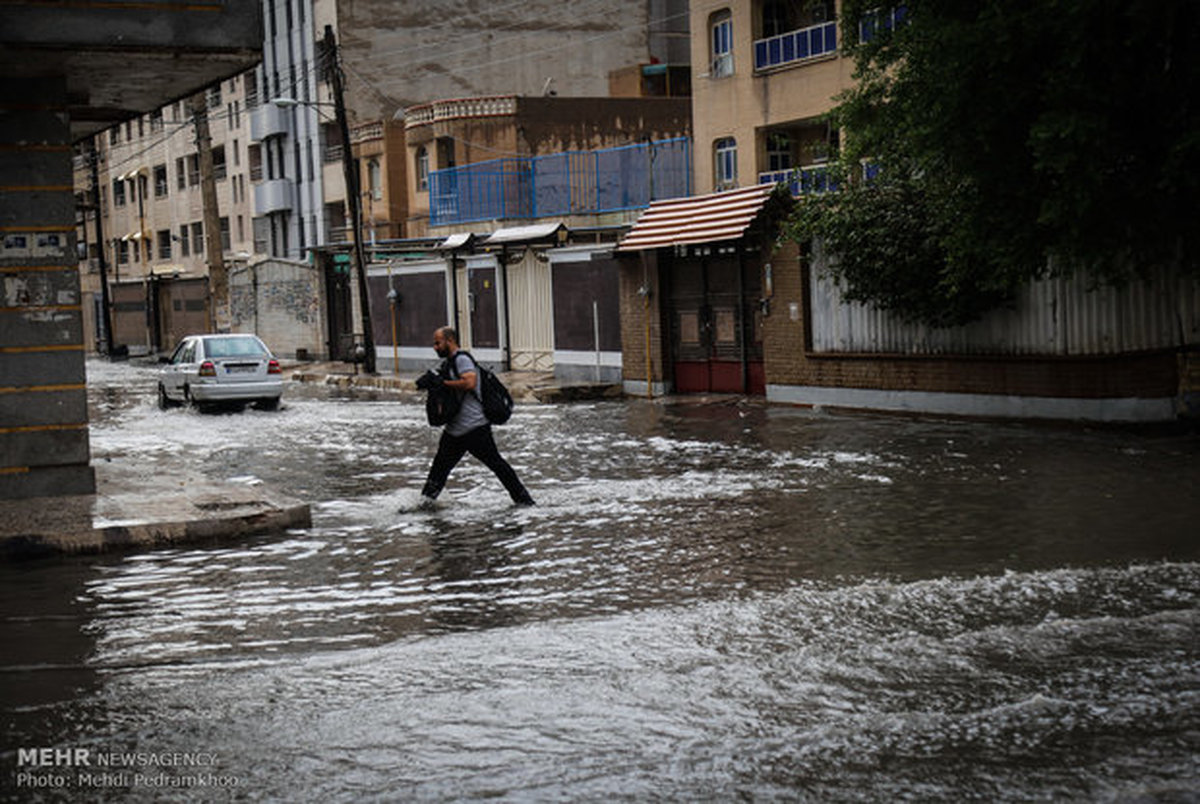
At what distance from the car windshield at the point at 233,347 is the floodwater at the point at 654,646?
1494cm

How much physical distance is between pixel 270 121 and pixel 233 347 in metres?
37.1

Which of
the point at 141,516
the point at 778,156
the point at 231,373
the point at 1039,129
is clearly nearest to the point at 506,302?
the point at 778,156

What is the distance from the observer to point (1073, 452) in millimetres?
16547

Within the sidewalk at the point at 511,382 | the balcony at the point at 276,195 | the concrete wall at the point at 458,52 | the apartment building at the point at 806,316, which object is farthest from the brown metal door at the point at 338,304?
the apartment building at the point at 806,316

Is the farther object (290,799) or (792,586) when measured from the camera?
(792,586)

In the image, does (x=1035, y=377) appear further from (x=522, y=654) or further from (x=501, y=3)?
(x=501, y=3)

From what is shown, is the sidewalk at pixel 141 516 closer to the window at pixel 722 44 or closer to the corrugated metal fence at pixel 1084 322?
the corrugated metal fence at pixel 1084 322

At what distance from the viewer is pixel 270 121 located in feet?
213

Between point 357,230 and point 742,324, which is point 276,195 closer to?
point 357,230

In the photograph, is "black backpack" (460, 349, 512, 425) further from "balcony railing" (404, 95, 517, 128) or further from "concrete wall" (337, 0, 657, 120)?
"concrete wall" (337, 0, 657, 120)

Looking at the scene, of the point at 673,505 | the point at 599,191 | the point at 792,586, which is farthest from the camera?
the point at 599,191

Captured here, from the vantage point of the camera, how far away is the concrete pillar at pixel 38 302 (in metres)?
13.9

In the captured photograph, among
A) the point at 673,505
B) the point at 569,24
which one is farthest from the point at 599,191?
the point at 673,505

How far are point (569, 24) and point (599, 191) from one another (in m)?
20.4
